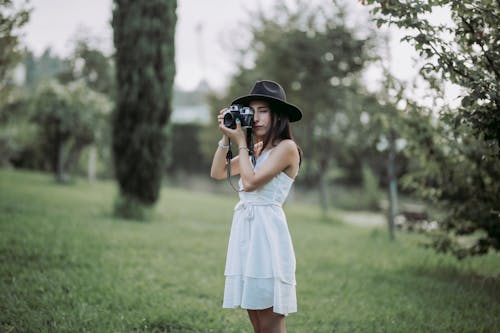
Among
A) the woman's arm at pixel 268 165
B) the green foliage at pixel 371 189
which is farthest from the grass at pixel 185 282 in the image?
the green foliage at pixel 371 189

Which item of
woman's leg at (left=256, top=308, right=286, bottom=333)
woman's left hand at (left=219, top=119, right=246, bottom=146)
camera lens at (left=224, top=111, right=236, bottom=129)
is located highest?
camera lens at (left=224, top=111, right=236, bottom=129)

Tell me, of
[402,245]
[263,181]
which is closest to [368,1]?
[263,181]

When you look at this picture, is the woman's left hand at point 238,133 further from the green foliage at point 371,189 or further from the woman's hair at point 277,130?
the green foliage at point 371,189

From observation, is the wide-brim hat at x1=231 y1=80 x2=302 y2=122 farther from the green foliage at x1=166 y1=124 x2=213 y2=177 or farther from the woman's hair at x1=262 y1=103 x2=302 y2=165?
the green foliage at x1=166 y1=124 x2=213 y2=177

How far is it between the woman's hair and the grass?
1817 millimetres

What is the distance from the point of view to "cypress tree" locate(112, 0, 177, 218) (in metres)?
8.88

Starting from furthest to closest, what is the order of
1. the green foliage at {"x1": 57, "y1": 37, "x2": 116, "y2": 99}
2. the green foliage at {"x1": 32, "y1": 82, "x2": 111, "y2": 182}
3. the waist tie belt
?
the green foliage at {"x1": 57, "y1": 37, "x2": 116, "y2": 99}, the green foliage at {"x1": 32, "y1": 82, "x2": 111, "y2": 182}, the waist tie belt

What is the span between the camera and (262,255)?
266 cm

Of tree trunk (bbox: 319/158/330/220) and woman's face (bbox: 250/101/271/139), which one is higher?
woman's face (bbox: 250/101/271/139)

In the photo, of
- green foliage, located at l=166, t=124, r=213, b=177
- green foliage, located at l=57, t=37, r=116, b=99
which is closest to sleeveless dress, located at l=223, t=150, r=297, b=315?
green foliage, located at l=57, t=37, r=116, b=99

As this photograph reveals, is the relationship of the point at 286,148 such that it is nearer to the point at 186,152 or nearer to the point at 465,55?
the point at 465,55

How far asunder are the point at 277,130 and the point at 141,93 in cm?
663

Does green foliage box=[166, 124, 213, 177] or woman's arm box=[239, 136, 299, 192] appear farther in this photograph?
green foliage box=[166, 124, 213, 177]

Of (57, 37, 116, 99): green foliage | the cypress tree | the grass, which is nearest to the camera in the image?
the grass
